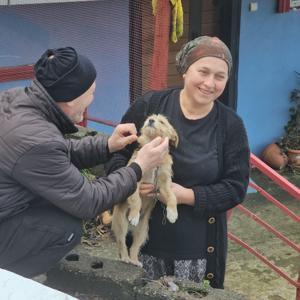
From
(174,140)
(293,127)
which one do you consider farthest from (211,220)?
(293,127)

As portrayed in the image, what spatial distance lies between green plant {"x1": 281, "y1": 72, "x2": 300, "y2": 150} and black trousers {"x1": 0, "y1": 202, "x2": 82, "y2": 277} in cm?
636

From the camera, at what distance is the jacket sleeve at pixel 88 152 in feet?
9.30

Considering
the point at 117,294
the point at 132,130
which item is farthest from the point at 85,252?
the point at 132,130

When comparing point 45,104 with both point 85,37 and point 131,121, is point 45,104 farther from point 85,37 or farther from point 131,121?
Answer: point 85,37

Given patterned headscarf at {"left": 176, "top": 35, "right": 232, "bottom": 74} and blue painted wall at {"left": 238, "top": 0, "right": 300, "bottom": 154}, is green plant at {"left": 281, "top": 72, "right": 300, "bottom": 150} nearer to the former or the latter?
blue painted wall at {"left": 238, "top": 0, "right": 300, "bottom": 154}

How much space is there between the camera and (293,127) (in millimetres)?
8609

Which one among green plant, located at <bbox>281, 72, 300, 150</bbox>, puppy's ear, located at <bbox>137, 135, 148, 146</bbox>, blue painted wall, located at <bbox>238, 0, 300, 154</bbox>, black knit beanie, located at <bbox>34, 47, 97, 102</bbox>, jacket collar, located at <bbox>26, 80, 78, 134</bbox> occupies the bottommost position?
green plant, located at <bbox>281, 72, 300, 150</bbox>

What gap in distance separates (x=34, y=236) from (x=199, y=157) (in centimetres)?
87

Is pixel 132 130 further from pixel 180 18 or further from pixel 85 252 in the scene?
pixel 180 18

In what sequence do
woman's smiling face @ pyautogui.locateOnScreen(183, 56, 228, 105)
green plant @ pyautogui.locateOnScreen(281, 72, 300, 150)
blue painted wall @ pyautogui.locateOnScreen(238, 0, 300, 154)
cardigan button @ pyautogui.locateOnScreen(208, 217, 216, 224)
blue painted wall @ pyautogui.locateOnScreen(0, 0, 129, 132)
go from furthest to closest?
1. green plant @ pyautogui.locateOnScreen(281, 72, 300, 150)
2. blue painted wall @ pyautogui.locateOnScreen(238, 0, 300, 154)
3. blue painted wall @ pyautogui.locateOnScreen(0, 0, 129, 132)
4. cardigan button @ pyautogui.locateOnScreen(208, 217, 216, 224)
5. woman's smiling face @ pyautogui.locateOnScreen(183, 56, 228, 105)

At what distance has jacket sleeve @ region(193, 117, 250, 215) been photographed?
2.85 metres

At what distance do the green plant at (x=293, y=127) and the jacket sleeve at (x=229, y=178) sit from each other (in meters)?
5.75

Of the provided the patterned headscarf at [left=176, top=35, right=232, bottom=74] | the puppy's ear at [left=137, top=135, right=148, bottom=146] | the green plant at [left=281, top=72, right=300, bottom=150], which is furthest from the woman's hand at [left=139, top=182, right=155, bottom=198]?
the green plant at [left=281, top=72, right=300, bottom=150]

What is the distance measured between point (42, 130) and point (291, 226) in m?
4.88
